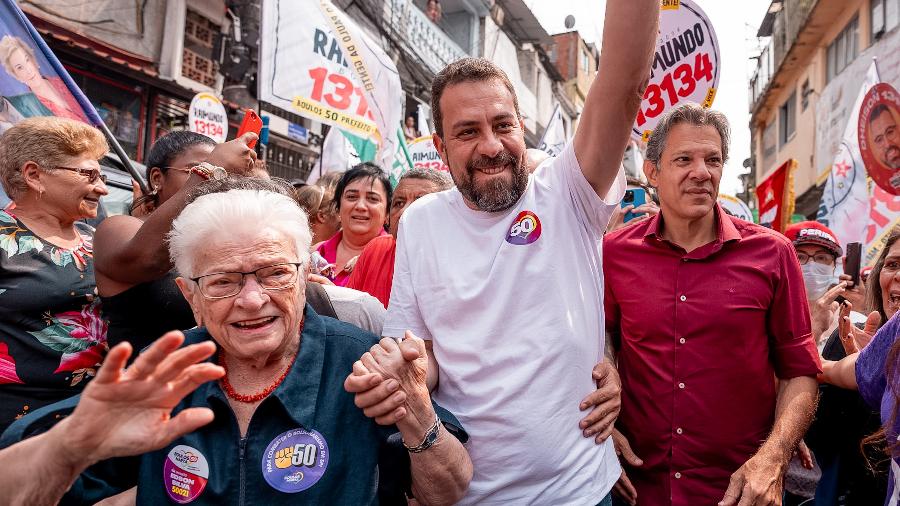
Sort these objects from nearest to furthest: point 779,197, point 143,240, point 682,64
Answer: point 143,240 → point 682,64 → point 779,197

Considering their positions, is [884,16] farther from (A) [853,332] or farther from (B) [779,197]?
(A) [853,332]

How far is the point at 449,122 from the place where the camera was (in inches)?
84.1

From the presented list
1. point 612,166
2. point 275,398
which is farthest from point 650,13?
point 275,398

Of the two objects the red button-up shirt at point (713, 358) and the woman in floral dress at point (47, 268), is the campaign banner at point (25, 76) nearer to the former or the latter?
the woman in floral dress at point (47, 268)

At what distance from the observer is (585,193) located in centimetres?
199

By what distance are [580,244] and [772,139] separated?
1126 inches

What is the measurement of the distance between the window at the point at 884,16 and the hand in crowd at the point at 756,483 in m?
14.8

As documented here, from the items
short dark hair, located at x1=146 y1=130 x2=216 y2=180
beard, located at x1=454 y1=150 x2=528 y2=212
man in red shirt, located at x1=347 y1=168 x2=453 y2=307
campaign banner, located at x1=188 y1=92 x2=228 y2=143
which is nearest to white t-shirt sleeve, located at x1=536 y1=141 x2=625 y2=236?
beard, located at x1=454 y1=150 x2=528 y2=212

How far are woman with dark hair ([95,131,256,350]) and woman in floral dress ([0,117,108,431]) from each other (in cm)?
21

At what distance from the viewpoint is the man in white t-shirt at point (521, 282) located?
1.88 meters

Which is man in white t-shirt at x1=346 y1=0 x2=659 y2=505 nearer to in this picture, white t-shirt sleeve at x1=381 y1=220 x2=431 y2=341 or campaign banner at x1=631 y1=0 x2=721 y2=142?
white t-shirt sleeve at x1=381 y1=220 x2=431 y2=341

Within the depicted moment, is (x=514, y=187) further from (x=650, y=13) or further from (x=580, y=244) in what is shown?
(x=650, y=13)

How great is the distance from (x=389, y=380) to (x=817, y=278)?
322cm

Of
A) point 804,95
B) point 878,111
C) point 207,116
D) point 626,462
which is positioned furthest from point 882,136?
point 804,95
